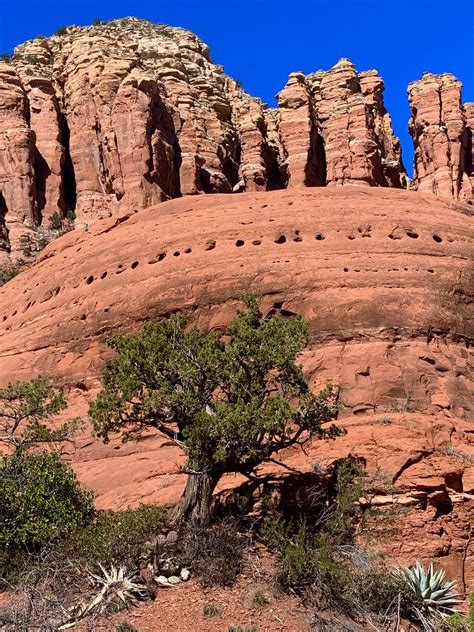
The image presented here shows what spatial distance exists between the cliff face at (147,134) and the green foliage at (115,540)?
3088cm

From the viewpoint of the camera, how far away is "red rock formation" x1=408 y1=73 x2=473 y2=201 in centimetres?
5734

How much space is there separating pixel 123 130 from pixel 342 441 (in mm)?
34284

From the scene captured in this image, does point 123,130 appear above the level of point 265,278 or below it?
above

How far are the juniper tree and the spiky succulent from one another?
351cm

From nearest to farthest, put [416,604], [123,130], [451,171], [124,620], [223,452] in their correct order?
[124,620]
[416,604]
[223,452]
[123,130]
[451,171]

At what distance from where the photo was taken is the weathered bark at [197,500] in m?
15.3

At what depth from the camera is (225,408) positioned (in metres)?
15.3

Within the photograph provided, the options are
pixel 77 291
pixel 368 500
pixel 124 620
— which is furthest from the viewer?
pixel 77 291

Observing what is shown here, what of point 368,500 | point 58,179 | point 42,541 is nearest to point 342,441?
point 368,500

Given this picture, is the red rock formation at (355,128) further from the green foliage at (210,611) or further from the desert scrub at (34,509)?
the green foliage at (210,611)

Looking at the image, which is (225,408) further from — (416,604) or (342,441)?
(416,604)

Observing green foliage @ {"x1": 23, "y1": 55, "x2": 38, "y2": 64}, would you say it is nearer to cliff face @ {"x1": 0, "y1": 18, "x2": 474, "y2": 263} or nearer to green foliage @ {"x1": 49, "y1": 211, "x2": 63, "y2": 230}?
cliff face @ {"x1": 0, "y1": 18, "x2": 474, "y2": 263}

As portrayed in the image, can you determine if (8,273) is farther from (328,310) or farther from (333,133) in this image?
(333,133)

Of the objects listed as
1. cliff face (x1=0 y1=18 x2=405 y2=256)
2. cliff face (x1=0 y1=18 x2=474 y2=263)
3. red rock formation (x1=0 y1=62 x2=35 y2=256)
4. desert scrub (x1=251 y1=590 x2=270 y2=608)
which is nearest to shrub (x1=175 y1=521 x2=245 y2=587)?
desert scrub (x1=251 y1=590 x2=270 y2=608)
